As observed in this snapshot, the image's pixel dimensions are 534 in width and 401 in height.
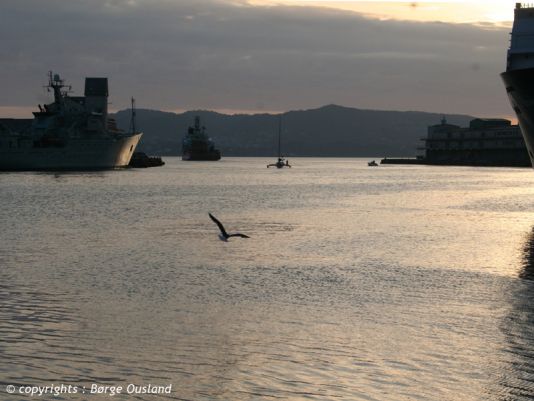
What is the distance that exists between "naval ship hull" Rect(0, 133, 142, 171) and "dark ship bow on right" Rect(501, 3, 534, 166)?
343ft

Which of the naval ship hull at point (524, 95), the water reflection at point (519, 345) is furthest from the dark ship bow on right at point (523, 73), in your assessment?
the water reflection at point (519, 345)

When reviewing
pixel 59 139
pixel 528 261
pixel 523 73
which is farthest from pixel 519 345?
pixel 59 139

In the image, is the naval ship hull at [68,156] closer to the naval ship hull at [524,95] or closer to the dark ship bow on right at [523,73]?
the dark ship bow on right at [523,73]

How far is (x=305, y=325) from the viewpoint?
23.1m

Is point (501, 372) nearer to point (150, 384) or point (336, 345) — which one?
point (336, 345)

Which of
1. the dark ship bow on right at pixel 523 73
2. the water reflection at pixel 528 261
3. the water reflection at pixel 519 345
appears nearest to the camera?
the water reflection at pixel 519 345

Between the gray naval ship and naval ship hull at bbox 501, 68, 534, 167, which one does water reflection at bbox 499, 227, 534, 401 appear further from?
the gray naval ship

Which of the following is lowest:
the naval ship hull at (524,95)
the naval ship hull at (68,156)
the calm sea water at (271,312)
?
the calm sea water at (271,312)

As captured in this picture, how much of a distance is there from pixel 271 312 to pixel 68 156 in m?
143

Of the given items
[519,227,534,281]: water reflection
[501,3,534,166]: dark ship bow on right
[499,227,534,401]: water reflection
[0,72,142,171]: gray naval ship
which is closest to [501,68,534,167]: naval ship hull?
[501,3,534,166]: dark ship bow on right

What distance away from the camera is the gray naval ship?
157 m

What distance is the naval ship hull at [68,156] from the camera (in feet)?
521

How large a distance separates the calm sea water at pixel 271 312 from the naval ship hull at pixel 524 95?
8.83 m

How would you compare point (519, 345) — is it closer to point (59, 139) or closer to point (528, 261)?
point (528, 261)
